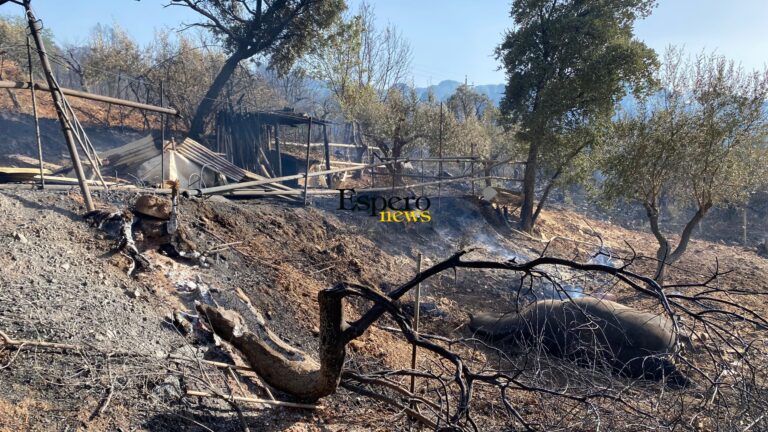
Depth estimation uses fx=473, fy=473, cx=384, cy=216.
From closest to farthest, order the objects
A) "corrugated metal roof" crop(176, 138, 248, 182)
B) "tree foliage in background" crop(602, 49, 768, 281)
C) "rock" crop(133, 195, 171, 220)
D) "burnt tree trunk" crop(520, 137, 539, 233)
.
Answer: "rock" crop(133, 195, 171, 220) → "tree foliage in background" crop(602, 49, 768, 281) → "corrugated metal roof" crop(176, 138, 248, 182) → "burnt tree trunk" crop(520, 137, 539, 233)

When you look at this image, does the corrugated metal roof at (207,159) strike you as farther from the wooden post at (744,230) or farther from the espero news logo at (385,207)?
the wooden post at (744,230)

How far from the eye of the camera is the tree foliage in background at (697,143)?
9.16m

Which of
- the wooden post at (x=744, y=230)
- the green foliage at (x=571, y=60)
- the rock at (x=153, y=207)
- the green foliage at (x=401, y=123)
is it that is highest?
the green foliage at (x=571, y=60)

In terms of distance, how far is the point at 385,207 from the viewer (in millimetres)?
11609

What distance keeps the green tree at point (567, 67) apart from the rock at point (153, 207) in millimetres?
9831

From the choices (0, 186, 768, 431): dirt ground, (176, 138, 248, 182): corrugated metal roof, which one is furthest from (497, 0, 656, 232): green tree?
(176, 138, 248, 182): corrugated metal roof

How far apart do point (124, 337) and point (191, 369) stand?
24.2 inches

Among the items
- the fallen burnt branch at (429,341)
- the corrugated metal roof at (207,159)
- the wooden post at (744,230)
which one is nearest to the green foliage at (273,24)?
the corrugated metal roof at (207,159)

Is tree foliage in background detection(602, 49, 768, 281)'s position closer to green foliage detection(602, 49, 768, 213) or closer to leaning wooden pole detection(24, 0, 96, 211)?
green foliage detection(602, 49, 768, 213)

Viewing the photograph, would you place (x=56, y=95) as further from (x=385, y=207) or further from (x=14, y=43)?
(x=14, y=43)

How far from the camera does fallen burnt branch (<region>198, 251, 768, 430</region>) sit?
235cm

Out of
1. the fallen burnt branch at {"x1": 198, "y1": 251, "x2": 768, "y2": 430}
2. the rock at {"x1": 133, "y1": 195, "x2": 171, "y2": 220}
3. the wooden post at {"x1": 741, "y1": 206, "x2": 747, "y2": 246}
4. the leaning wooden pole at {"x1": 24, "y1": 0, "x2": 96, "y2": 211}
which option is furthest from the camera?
the wooden post at {"x1": 741, "y1": 206, "x2": 747, "y2": 246}

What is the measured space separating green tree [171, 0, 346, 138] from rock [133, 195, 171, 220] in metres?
9.38

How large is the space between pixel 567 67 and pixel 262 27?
9.26 meters
